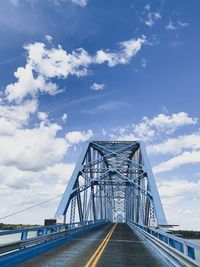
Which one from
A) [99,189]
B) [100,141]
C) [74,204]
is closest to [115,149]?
[100,141]

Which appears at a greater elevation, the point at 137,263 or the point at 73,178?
the point at 73,178

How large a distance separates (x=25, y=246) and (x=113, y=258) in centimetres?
342

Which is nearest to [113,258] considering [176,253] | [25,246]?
[176,253]

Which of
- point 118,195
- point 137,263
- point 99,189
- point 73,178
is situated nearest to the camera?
point 137,263

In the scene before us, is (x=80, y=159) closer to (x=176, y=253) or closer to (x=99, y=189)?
(x=99, y=189)

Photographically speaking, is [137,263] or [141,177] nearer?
[137,263]

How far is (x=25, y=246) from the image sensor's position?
13.6m

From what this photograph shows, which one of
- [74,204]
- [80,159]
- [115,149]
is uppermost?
[115,149]

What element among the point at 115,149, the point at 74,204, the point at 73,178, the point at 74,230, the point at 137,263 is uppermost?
the point at 115,149

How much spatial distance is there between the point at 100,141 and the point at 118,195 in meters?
51.7

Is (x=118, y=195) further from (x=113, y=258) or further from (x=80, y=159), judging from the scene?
(x=113, y=258)

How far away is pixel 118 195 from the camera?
109 m

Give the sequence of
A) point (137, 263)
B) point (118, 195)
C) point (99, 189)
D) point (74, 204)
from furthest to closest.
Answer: point (118, 195)
point (99, 189)
point (74, 204)
point (137, 263)

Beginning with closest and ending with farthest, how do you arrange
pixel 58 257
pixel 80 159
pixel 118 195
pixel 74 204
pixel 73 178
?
1. pixel 58 257
2. pixel 74 204
3. pixel 73 178
4. pixel 80 159
5. pixel 118 195
